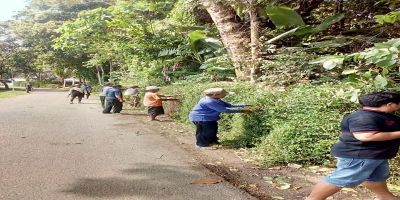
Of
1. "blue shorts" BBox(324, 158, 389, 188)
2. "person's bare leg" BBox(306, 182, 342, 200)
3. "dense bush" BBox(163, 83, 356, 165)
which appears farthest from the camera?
"dense bush" BBox(163, 83, 356, 165)

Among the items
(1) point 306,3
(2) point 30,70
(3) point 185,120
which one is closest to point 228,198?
(3) point 185,120

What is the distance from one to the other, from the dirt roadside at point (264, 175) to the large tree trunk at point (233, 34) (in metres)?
3.39

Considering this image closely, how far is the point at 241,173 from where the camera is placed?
5387 millimetres

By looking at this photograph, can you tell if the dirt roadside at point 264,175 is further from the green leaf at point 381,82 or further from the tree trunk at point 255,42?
the tree trunk at point 255,42

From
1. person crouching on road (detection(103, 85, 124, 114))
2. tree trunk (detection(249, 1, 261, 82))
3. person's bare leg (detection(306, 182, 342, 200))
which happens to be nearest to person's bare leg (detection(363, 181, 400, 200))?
person's bare leg (detection(306, 182, 342, 200))

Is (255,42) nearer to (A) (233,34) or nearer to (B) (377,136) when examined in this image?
(A) (233,34)

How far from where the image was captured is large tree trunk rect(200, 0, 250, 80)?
9.95m

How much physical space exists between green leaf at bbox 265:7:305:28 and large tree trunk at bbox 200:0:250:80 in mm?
1408

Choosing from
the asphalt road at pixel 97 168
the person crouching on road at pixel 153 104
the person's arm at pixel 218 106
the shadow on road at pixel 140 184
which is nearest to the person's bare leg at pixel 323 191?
the asphalt road at pixel 97 168

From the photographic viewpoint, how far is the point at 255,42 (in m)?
9.38

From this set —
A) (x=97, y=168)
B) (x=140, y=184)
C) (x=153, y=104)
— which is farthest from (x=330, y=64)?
(x=153, y=104)

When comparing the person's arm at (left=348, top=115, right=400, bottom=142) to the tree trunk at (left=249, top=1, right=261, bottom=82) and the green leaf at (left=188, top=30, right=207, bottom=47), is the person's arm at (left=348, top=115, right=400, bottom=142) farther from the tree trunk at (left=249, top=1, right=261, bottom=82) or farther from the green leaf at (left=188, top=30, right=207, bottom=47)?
the green leaf at (left=188, top=30, right=207, bottom=47)

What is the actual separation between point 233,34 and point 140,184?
6.46m

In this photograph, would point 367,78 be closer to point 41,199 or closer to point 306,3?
point 41,199
